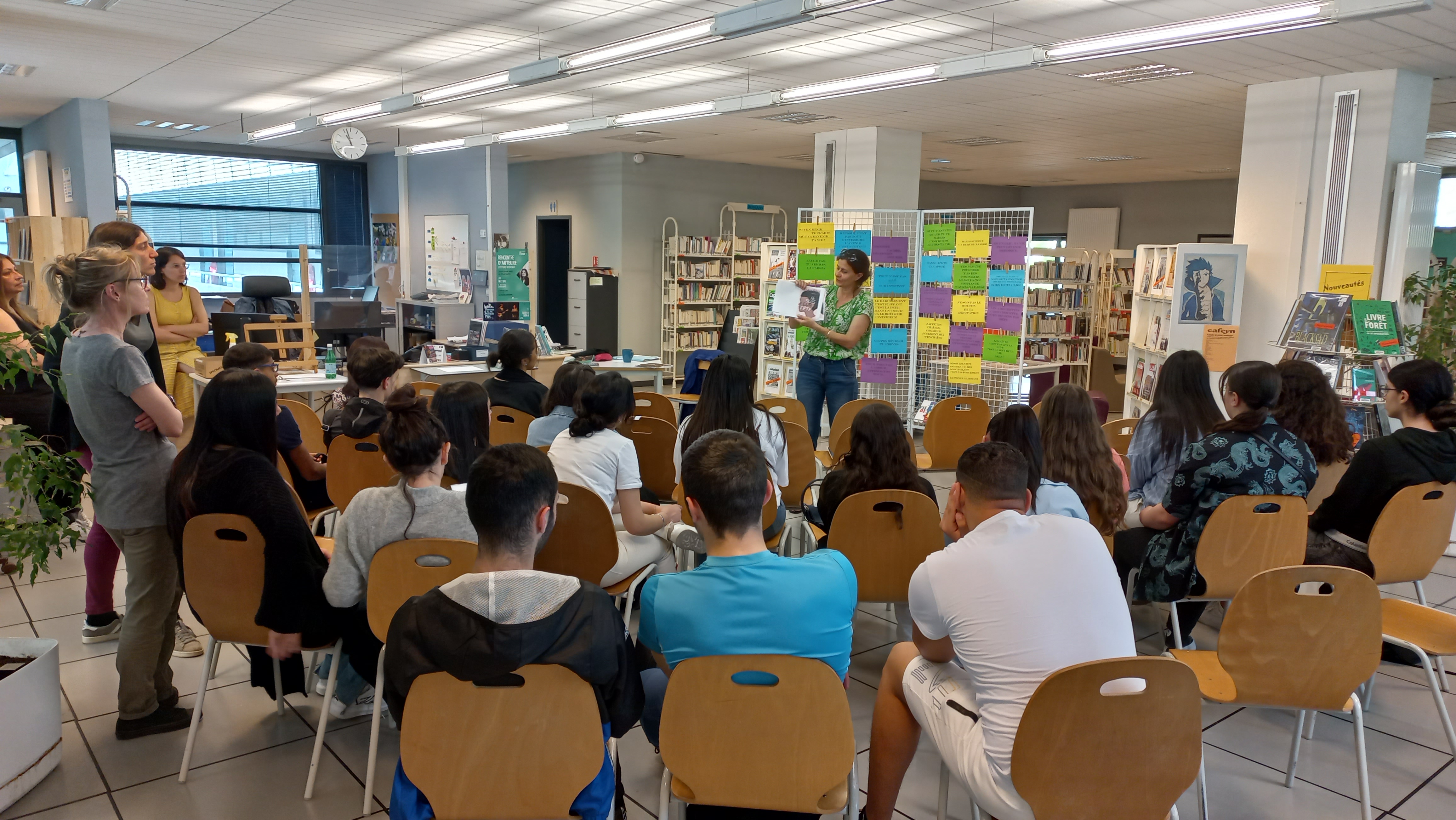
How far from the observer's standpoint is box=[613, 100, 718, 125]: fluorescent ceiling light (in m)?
7.93

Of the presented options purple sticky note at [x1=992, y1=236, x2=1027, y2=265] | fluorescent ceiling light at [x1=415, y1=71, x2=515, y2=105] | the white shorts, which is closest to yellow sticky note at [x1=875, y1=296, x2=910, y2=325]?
purple sticky note at [x1=992, y1=236, x2=1027, y2=265]

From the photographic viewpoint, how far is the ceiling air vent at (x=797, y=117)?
853 cm

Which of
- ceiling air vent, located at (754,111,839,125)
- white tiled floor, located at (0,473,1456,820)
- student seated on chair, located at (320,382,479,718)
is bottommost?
white tiled floor, located at (0,473,1456,820)

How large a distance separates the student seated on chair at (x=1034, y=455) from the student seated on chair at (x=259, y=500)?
214cm

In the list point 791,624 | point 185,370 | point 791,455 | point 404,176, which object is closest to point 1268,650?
point 791,624

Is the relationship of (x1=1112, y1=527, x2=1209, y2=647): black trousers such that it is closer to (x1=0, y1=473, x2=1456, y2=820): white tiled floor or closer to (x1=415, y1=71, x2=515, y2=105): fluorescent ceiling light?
(x1=0, y1=473, x2=1456, y2=820): white tiled floor

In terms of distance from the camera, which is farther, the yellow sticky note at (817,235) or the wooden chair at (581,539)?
the yellow sticky note at (817,235)

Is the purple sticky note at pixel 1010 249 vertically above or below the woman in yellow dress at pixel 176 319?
above

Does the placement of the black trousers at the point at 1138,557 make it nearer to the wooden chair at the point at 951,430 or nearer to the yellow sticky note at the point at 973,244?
the wooden chair at the point at 951,430

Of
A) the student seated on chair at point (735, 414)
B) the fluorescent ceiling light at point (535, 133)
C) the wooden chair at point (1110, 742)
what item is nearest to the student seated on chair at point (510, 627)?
the wooden chair at point (1110, 742)

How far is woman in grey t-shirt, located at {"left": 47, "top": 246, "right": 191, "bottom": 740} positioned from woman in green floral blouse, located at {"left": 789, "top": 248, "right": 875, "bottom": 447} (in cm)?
398

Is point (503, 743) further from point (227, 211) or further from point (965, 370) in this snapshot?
point (227, 211)

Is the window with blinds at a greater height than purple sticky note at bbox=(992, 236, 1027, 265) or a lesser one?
greater

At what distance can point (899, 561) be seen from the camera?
3135 millimetres
